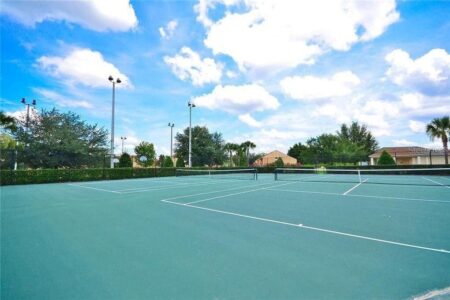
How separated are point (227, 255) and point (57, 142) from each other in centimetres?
2607

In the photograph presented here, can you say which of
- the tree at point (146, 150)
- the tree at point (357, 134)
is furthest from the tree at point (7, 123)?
the tree at point (357, 134)

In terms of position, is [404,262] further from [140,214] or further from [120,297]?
[140,214]

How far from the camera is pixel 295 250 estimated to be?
3.92 metres

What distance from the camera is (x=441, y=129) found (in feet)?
91.0

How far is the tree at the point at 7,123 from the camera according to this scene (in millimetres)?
25180

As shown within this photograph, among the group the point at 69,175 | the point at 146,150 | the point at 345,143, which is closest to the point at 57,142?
the point at 69,175

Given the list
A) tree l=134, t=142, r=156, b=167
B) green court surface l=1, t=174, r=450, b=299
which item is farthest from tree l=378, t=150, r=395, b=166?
tree l=134, t=142, r=156, b=167

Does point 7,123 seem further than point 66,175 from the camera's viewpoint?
Yes

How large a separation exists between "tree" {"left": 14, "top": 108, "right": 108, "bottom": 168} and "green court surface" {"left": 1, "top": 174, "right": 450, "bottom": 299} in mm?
20425

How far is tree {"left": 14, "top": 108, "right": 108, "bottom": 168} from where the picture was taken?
77.4 ft

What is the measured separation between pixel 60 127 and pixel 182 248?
27068 millimetres

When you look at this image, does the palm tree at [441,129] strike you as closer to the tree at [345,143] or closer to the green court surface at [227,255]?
the tree at [345,143]

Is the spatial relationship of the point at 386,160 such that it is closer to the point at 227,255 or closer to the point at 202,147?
the point at 202,147

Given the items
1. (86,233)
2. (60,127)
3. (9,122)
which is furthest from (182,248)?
(9,122)
